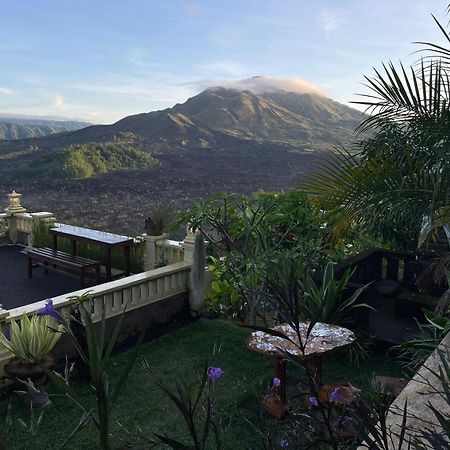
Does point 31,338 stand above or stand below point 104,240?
below

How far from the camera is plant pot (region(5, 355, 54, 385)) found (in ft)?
13.8

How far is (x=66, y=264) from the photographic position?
694 centimetres

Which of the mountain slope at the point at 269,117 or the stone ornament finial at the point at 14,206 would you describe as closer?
the stone ornament finial at the point at 14,206

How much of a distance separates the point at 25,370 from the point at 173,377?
4.68ft

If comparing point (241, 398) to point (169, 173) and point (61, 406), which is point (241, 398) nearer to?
point (61, 406)

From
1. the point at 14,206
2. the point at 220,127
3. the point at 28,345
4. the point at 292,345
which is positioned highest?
the point at 220,127

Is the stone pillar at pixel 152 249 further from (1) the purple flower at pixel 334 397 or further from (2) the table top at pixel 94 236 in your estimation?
(1) the purple flower at pixel 334 397

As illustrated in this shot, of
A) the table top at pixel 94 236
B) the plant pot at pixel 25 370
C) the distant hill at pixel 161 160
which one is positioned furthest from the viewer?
the distant hill at pixel 161 160

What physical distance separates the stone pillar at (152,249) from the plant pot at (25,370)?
3274 millimetres

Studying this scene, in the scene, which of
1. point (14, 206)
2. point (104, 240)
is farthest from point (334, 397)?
point (14, 206)

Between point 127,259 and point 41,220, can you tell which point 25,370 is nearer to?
point 127,259

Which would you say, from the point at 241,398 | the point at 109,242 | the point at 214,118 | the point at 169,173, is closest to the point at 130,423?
the point at 241,398

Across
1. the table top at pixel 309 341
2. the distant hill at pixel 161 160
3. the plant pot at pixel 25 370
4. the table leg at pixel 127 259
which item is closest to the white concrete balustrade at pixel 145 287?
the plant pot at pixel 25 370

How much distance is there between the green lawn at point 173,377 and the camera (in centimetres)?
371
